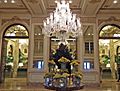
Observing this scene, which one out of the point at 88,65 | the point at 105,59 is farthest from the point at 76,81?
the point at 105,59

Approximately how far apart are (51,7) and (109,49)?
867 cm

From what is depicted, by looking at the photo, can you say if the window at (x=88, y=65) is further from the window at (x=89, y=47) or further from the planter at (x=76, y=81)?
the planter at (x=76, y=81)

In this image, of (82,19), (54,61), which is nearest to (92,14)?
(82,19)

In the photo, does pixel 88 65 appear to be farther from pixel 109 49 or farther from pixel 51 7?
pixel 109 49

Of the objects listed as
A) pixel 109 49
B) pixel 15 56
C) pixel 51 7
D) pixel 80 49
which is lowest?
pixel 15 56

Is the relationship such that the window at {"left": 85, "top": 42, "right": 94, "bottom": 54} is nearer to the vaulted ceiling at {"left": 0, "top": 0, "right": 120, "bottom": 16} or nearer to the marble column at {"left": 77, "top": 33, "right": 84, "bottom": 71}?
the marble column at {"left": 77, "top": 33, "right": 84, "bottom": 71}

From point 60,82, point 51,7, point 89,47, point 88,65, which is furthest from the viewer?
point 89,47

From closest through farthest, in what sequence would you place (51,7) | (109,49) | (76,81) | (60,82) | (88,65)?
(60,82) → (76,81) → (51,7) → (88,65) → (109,49)

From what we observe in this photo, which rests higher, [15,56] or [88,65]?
[15,56]

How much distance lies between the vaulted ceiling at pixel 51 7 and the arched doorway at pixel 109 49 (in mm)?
1177

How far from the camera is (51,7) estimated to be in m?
10.1

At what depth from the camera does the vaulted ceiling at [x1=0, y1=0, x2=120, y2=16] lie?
8663mm

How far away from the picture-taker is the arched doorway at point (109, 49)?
11.3 metres

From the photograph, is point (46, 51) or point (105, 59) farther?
point (105, 59)
